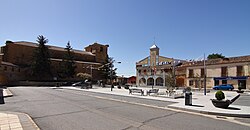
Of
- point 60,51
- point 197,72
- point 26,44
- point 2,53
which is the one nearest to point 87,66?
point 60,51

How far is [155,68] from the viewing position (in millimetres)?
60062

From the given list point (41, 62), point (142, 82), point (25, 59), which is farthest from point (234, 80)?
point (25, 59)

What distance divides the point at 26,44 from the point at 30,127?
6614 cm

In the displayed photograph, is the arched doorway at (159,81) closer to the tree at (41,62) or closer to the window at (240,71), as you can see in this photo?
the window at (240,71)

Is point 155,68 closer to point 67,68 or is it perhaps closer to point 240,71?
point 240,71

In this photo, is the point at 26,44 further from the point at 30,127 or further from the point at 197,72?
the point at 30,127

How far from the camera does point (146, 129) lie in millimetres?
6680

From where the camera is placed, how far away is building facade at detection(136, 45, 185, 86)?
5638 cm

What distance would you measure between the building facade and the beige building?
5.07 m

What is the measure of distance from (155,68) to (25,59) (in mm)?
43400

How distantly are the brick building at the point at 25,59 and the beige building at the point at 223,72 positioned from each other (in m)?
29.6

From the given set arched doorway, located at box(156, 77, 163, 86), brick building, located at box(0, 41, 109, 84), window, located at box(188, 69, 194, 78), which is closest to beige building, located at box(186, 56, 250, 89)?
window, located at box(188, 69, 194, 78)

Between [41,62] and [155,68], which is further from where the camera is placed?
[155,68]

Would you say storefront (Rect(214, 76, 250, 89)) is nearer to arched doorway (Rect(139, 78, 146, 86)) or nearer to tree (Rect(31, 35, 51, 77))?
arched doorway (Rect(139, 78, 146, 86))
